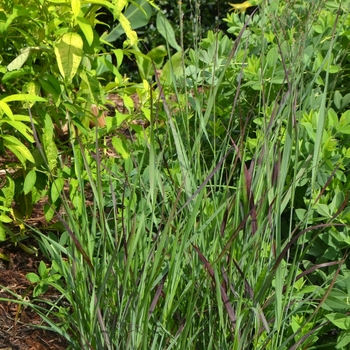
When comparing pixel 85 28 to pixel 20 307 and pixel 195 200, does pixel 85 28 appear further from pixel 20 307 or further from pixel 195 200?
pixel 20 307

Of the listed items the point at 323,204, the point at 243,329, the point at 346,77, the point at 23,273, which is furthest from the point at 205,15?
the point at 243,329

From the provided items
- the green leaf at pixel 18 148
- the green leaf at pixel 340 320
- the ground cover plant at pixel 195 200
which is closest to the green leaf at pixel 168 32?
the ground cover plant at pixel 195 200

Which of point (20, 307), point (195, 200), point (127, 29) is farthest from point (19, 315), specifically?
point (127, 29)

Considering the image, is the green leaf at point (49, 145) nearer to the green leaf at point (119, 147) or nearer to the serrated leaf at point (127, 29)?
the green leaf at point (119, 147)

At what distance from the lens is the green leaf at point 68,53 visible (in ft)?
8.25

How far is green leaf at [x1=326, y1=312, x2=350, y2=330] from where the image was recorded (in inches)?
85.7

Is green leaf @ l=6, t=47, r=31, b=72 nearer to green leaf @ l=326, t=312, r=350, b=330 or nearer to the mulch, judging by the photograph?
the mulch

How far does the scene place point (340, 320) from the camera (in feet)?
7.18

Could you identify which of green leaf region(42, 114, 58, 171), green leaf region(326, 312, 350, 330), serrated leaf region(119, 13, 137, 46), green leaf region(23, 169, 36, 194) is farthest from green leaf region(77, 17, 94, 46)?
green leaf region(326, 312, 350, 330)

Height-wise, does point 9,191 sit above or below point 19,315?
above

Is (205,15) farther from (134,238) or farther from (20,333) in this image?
(134,238)

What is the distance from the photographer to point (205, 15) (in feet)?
21.2

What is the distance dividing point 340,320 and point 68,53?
1.36 m

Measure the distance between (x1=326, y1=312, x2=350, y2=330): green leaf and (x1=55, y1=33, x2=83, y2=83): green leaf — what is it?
1.28 metres
